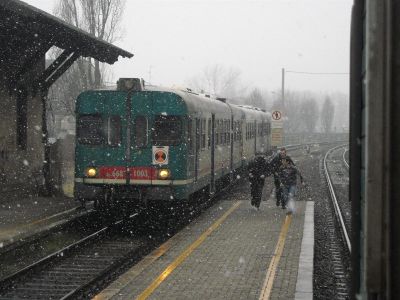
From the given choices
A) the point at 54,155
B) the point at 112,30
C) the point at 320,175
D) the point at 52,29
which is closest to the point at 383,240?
the point at 52,29

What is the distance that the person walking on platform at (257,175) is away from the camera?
15.3 m

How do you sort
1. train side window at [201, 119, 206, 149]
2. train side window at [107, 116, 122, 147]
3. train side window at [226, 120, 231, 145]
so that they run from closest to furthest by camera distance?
train side window at [107, 116, 122, 147] → train side window at [201, 119, 206, 149] → train side window at [226, 120, 231, 145]

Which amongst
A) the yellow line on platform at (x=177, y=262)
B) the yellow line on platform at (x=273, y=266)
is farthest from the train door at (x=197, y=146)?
the yellow line on platform at (x=273, y=266)

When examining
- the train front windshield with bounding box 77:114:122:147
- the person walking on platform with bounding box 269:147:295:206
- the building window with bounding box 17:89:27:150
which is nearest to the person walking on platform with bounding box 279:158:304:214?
the person walking on platform with bounding box 269:147:295:206

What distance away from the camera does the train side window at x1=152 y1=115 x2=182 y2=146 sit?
12.9 m

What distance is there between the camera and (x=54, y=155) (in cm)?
1792

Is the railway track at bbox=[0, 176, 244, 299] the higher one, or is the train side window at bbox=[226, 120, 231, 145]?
the train side window at bbox=[226, 120, 231, 145]

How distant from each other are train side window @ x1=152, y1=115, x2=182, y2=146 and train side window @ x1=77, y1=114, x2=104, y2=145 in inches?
45.6

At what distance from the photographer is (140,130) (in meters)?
13.0

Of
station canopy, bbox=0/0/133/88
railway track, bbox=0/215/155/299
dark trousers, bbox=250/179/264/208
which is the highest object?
station canopy, bbox=0/0/133/88

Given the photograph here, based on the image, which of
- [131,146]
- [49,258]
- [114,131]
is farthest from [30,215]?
[49,258]

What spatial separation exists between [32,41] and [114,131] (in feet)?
14.3

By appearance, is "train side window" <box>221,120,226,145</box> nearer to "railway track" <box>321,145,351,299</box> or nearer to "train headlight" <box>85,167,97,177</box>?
"railway track" <box>321,145,351,299</box>

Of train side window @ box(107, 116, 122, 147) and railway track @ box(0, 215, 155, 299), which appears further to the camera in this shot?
train side window @ box(107, 116, 122, 147)
